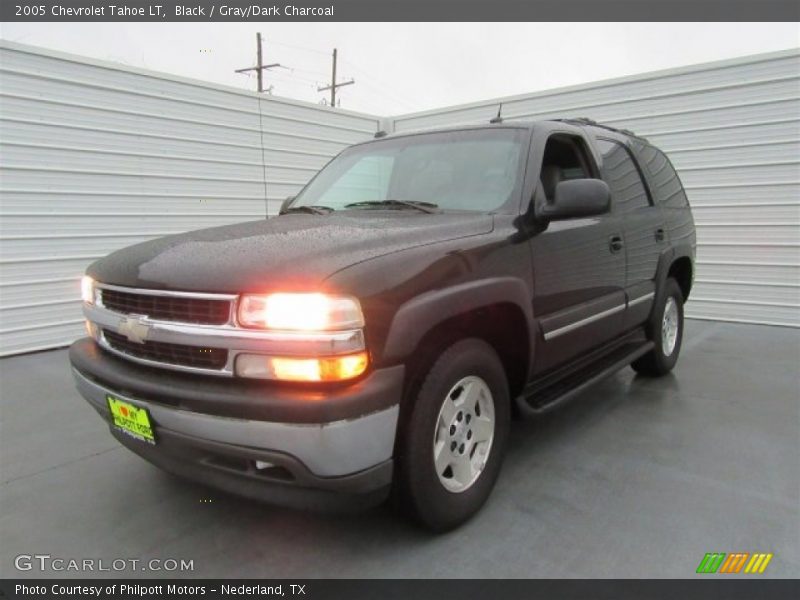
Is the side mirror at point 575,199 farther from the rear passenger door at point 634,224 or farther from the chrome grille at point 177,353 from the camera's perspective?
the chrome grille at point 177,353

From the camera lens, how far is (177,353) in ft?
7.05

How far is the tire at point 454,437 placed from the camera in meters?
2.18

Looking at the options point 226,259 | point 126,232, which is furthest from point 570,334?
point 126,232

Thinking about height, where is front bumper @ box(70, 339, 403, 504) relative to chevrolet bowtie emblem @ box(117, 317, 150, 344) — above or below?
below

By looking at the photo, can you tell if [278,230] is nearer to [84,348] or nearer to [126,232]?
[84,348]

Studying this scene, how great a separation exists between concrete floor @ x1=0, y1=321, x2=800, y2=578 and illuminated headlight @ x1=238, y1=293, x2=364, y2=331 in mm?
1056

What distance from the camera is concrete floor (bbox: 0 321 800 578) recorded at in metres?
2.28

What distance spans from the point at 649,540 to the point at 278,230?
2.15 metres

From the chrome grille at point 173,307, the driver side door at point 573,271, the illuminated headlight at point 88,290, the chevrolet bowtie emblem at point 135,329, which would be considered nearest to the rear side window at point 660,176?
the driver side door at point 573,271

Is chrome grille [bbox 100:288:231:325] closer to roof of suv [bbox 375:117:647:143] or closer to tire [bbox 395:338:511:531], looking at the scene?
tire [bbox 395:338:511:531]

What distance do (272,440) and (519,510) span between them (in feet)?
4.47

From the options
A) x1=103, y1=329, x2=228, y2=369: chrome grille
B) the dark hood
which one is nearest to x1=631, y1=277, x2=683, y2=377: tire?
the dark hood

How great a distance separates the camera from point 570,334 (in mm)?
3119

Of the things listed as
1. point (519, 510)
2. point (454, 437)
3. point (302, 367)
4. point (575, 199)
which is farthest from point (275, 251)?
point (519, 510)
